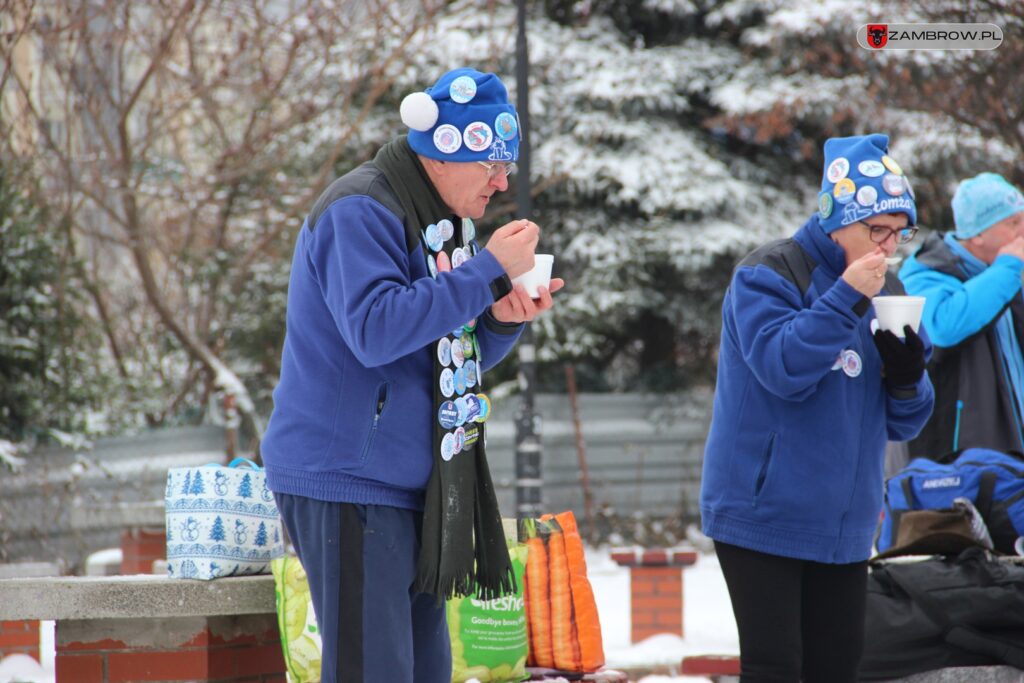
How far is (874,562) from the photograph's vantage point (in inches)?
183

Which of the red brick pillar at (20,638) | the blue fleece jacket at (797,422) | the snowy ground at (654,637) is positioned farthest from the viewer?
the red brick pillar at (20,638)

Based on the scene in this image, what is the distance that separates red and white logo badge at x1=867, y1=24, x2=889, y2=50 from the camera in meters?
8.64

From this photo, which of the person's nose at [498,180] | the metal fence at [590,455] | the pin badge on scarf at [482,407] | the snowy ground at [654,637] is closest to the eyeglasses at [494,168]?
the person's nose at [498,180]

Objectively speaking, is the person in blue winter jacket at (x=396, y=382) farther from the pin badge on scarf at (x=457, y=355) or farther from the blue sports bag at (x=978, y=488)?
the blue sports bag at (x=978, y=488)

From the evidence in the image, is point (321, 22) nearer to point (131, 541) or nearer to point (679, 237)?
point (679, 237)

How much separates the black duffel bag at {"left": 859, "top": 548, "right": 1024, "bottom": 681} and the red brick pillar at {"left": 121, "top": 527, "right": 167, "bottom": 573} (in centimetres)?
551

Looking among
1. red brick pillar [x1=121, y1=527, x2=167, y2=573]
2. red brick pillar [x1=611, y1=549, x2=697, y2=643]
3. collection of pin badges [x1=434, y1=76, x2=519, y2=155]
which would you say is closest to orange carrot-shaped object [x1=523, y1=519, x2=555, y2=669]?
collection of pin badges [x1=434, y1=76, x2=519, y2=155]

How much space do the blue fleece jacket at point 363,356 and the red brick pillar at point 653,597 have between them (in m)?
5.31

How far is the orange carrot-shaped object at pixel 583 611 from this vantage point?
13.3 ft

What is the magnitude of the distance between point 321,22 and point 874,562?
10.1m

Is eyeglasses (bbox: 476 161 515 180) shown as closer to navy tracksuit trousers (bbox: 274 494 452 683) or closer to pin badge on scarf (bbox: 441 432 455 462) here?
pin badge on scarf (bbox: 441 432 455 462)

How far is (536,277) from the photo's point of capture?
9.30ft

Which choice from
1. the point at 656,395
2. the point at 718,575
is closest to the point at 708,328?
the point at 656,395

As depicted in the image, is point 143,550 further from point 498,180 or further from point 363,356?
point 363,356
